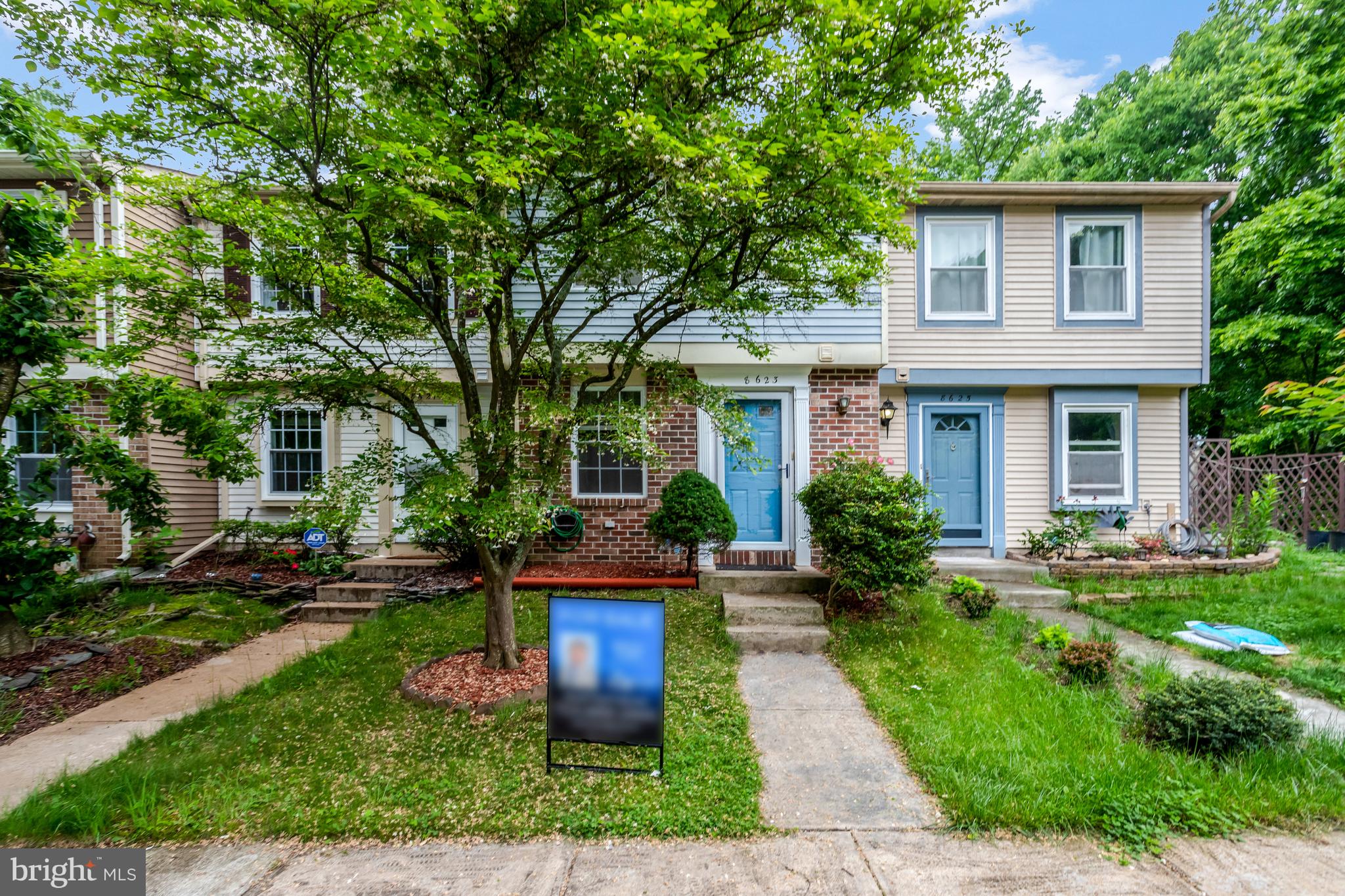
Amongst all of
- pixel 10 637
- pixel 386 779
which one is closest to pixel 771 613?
pixel 386 779

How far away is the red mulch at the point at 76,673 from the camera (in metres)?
4.38

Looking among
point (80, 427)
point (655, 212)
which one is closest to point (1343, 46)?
point (655, 212)

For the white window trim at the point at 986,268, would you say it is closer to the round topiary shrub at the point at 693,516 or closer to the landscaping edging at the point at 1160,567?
the landscaping edging at the point at 1160,567

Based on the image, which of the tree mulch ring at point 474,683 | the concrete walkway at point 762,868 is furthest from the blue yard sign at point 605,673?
the tree mulch ring at point 474,683

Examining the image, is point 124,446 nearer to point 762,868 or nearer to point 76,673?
point 76,673

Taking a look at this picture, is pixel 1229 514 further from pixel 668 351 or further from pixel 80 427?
pixel 80 427

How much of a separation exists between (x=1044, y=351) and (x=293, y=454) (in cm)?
1142

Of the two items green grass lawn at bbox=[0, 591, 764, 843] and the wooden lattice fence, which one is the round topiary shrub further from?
the wooden lattice fence

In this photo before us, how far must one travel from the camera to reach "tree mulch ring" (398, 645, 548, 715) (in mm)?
4094

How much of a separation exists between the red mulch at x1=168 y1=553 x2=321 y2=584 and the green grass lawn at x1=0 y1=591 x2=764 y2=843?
3642mm

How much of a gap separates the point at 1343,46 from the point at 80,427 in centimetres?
2079

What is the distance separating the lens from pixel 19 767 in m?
3.60

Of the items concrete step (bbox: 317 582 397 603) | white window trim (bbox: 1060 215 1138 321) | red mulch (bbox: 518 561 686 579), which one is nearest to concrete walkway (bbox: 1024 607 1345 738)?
red mulch (bbox: 518 561 686 579)

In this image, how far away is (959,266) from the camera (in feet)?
28.5
